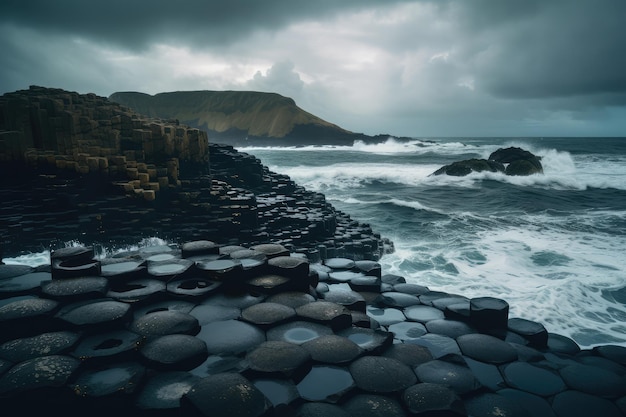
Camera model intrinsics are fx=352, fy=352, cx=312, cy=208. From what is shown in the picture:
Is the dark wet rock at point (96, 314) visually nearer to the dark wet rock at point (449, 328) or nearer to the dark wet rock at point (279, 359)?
the dark wet rock at point (279, 359)

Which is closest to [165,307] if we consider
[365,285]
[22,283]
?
[22,283]

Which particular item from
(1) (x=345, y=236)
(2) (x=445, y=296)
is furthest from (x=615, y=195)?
(2) (x=445, y=296)

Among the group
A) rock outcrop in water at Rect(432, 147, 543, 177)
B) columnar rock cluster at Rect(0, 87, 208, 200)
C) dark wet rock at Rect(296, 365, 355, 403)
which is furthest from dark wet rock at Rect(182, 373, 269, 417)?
rock outcrop in water at Rect(432, 147, 543, 177)

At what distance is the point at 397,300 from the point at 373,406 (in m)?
3.11

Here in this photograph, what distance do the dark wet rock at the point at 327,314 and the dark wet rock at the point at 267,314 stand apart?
6.2 inches

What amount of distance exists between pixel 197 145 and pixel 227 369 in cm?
1456

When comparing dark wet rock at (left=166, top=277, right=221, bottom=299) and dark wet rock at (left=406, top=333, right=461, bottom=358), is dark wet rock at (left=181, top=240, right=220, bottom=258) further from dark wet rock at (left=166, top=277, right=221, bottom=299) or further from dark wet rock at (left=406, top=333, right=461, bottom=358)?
dark wet rock at (left=406, top=333, right=461, bottom=358)

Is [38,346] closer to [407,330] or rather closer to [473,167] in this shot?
[407,330]

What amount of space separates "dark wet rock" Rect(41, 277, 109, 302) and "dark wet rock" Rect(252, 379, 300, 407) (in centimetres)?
225

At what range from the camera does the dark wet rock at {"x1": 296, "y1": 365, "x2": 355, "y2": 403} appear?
305 centimetres

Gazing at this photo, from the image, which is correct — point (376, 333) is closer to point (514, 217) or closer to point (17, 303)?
point (17, 303)

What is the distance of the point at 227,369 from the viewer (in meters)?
3.20

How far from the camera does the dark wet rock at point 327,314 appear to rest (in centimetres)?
416

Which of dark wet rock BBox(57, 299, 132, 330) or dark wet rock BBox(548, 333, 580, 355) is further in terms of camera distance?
dark wet rock BBox(548, 333, 580, 355)
